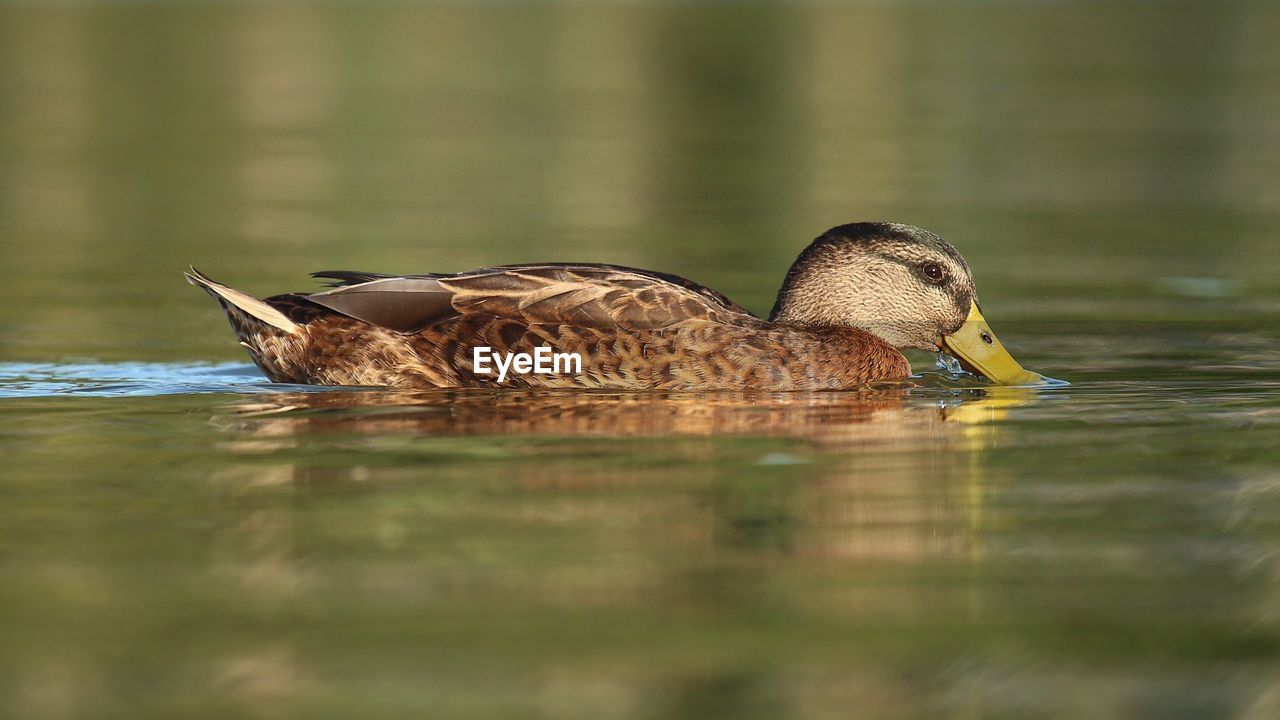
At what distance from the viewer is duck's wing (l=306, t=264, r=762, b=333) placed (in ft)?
32.1

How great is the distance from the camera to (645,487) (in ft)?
24.4

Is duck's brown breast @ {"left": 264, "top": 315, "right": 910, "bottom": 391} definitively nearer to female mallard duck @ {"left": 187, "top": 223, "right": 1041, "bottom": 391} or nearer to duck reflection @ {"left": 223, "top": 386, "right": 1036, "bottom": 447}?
female mallard duck @ {"left": 187, "top": 223, "right": 1041, "bottom": 391}

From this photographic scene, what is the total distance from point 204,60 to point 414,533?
4049 centimetres

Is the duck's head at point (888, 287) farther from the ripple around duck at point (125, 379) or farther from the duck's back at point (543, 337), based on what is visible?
the ripple around duck at point (125, 379)

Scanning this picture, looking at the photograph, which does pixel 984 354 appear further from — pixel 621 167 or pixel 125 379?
pixel 621 167

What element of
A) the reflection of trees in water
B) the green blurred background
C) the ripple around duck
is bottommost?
the reflection of trees in water

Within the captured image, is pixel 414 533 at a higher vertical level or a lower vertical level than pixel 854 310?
lower

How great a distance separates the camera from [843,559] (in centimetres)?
643

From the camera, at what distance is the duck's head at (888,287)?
10344mm

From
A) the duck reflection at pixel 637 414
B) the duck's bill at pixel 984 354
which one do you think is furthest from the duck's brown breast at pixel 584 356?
the duck's bill at pixel 984 354

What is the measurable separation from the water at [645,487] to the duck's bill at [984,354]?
20cm

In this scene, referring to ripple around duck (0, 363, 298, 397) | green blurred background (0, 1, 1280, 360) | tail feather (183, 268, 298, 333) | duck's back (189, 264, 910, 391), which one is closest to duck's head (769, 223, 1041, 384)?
duck's back (189, 264, 910, 391)

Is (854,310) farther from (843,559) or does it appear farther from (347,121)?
(347,121)

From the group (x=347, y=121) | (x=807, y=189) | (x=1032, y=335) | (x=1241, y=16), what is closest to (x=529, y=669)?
(x=1032, y=335)
